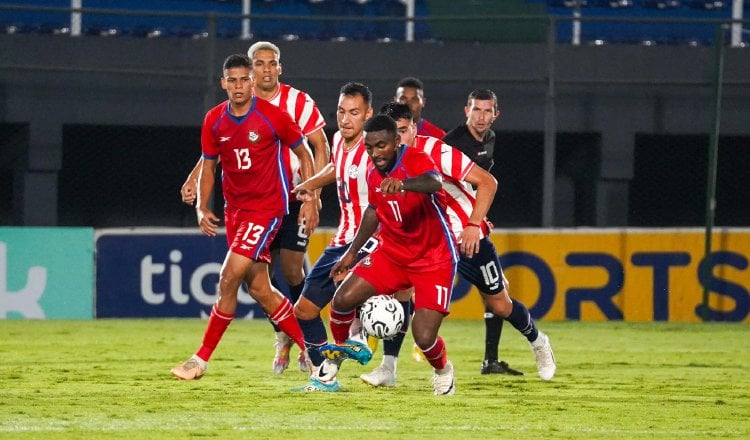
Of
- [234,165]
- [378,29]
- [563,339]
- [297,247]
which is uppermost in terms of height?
[378,29]

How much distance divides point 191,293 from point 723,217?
30.3 feet

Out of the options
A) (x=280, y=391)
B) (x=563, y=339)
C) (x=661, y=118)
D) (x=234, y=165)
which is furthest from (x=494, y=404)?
(x=661, y=118)

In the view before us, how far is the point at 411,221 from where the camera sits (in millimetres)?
7613

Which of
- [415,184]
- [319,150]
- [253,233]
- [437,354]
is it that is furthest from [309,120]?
[437,354]

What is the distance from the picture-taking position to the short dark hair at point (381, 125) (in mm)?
7289

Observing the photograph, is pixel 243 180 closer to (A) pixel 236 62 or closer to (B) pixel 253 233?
(B) pixel 253 233

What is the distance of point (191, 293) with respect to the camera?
13422 mm

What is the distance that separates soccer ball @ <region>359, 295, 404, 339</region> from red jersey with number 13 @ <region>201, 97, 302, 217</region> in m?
1.08

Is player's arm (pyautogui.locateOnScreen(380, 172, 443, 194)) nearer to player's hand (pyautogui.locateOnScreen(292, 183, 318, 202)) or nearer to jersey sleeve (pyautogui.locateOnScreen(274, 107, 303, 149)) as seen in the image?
player's hand (pyautogui.locateOnScreen(292, 183, 318, 202))

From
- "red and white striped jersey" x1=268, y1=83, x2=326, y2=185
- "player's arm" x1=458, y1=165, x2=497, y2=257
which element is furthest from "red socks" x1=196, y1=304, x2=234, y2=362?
"player's arm" x1=458, y1=165, x2=497, y2=257

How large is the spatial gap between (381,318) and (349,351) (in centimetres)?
30

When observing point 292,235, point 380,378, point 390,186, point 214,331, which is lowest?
point 380,378

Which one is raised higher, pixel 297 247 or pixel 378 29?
pixel 378 29

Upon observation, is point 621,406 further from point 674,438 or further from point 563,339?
point 563,339
